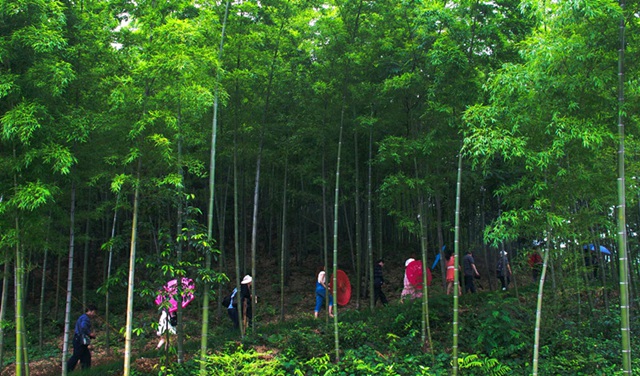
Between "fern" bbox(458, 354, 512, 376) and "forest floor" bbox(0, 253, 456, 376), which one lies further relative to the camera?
"forest floor" bbox(0, 253, 456, 376)

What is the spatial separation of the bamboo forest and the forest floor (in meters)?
0.09

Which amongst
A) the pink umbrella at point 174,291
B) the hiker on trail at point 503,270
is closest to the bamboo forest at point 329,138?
the pink umbrella at point 174,291

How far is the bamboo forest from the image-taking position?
4.30 meters

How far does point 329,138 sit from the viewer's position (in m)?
8.07

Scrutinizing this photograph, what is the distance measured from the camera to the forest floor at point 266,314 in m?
6.25

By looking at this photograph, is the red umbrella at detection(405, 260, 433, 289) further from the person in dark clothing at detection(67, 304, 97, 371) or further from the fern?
the person in dark clothing at detection(67, 304, 97, 371)

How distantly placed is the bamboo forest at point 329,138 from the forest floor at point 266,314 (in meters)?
0.09

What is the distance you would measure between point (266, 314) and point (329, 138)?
155 inches

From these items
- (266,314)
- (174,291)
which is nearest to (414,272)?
(266,314)

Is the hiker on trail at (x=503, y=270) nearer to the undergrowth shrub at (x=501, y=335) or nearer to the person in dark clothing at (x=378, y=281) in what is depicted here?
the person in dark clothing at (x=378, y=281)

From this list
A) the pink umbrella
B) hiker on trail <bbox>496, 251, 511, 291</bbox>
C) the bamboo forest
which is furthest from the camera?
hiker on trail <bbox>496, 251, 511, 291</bbox>

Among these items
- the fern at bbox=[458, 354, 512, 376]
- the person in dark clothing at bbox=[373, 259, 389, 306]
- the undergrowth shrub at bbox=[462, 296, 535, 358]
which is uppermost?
the person in dark clothing at bbox=[373, 259, 389, 306]

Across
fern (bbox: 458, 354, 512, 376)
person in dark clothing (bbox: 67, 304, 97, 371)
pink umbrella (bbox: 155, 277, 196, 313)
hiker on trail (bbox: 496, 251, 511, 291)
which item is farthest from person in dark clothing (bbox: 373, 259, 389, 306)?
person in dark clothing (bbox: 67, 304, 97, 371)

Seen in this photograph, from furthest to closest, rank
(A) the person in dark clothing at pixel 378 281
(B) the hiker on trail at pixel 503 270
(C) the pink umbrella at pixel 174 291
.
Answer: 1. (B) the hiker on trail at pixel 503 270
2. (A) the person in dark clothing at pixel 378 281
3. (C) the pink umbrella at pixel 174 291
